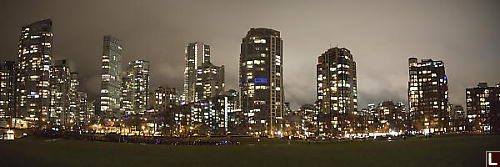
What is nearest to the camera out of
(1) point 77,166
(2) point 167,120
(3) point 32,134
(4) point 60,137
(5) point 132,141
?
(1) point 77,166

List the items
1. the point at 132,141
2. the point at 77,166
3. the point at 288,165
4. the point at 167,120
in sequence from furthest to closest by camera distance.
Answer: the point at 167,120 → the point at 132,141 → the point at 288,165 → the point at 77,166

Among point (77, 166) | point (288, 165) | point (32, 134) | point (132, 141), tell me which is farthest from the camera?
point (32, 134)

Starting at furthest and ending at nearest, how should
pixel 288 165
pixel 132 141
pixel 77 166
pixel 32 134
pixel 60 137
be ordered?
1. pixel 32 134
2. pixel 60 137
3. pixel 132 141
4. pixel 288 165
5. pixel 77 166

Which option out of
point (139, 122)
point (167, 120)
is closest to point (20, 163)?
point (167, 120)

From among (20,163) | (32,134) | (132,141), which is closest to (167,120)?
(32,134)

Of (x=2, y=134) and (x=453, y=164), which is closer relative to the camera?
(x=453, y=164)

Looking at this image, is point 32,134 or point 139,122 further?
point 139,122

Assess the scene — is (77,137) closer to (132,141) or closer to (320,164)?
(132,141)

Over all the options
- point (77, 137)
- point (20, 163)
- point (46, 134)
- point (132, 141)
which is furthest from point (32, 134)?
point (20, 163)

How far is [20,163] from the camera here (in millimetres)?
44750

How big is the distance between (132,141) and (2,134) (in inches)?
1424

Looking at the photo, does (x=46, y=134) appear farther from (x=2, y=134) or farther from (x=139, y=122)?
(x=139, y=122)

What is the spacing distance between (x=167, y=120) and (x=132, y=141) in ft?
256

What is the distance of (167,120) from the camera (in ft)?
611
